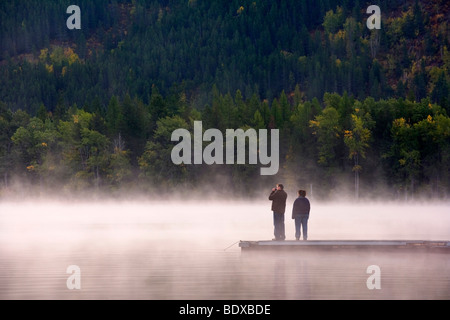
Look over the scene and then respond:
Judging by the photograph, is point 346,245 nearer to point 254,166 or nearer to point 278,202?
point 278,202

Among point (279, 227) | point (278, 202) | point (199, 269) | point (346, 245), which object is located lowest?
point (199, 269)

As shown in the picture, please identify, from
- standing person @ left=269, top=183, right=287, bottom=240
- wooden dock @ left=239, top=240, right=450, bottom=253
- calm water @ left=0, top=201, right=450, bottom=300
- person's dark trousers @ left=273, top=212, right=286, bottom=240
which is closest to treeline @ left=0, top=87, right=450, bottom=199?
calm water @ left=0, top=201, right=450, bottom=300

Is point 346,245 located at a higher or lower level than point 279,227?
lower

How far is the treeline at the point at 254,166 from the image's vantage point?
118 metres

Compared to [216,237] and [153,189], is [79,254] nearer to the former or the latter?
[216,237]

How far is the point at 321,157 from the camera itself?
400ft

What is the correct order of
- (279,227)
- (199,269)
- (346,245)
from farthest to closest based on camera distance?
1. (279,227)
2. (346,245)
3. (199,269)

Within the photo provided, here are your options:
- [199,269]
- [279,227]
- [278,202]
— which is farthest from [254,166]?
[199,269]

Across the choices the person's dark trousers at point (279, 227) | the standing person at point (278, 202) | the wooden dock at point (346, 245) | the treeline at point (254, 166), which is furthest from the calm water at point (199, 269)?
the treeline at point (254, 166)

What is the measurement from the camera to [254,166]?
125m

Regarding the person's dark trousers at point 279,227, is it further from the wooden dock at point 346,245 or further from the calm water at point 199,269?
the calm water at point 199,269

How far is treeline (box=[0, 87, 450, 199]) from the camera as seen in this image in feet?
387

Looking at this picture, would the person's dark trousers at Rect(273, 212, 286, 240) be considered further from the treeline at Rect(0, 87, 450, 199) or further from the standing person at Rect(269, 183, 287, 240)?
the treeline at Rect(0, 87, 450, 199)
